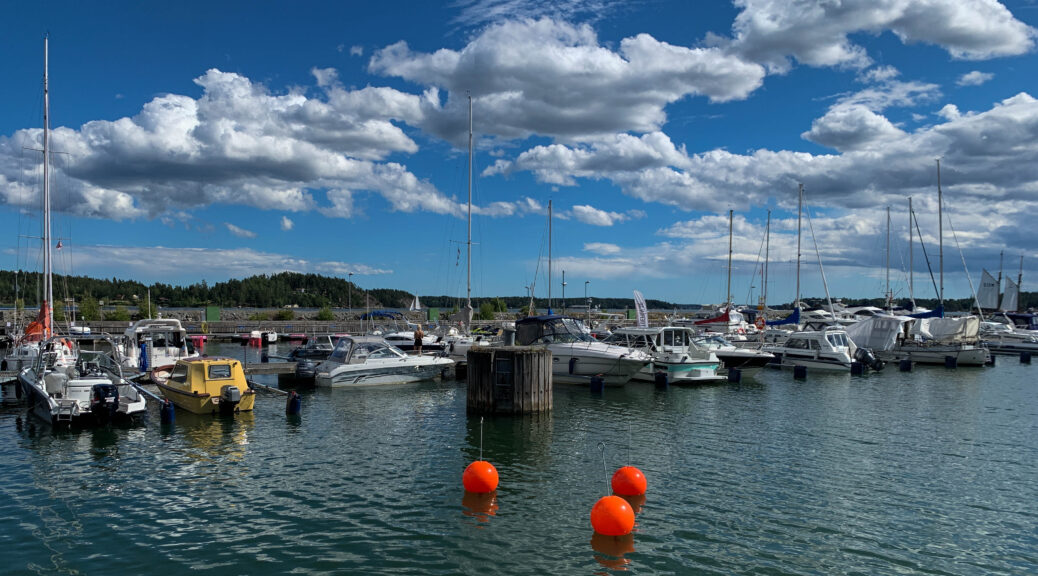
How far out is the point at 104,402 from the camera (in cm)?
2134

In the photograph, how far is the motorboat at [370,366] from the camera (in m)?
32.3

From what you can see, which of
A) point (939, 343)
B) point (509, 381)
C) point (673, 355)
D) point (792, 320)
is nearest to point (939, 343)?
point (939, 343)

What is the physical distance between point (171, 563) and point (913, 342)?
174 ft

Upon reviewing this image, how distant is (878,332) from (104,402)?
49.6 m

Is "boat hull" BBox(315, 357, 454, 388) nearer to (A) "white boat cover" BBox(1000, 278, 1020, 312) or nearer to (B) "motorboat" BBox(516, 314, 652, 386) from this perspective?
(B) "motorboat" BBox(516, 314, 652, 386)

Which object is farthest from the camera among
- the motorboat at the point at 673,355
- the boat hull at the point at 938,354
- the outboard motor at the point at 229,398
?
the boat hull at the point at 938,354

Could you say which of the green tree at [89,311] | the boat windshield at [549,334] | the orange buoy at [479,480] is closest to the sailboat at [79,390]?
the orange buoy at [479,480]

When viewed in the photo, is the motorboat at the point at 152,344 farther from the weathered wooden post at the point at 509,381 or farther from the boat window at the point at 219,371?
the weathered wooden post at the point at 509,381

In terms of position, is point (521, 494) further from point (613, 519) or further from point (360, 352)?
point (360, 352)

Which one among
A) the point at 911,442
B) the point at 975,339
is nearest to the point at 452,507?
the point at 911,442

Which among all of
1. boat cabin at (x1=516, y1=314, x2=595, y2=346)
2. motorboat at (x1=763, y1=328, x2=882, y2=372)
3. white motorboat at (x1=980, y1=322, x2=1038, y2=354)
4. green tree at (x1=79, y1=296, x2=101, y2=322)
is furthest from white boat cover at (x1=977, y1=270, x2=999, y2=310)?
green tree at (x1=79, y1=296, x2=101, y2=322)

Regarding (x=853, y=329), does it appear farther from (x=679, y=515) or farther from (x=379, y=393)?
(x=679, y=515)

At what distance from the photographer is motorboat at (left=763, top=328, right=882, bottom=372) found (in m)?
41.7

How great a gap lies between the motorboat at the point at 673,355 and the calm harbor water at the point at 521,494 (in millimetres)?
8725
